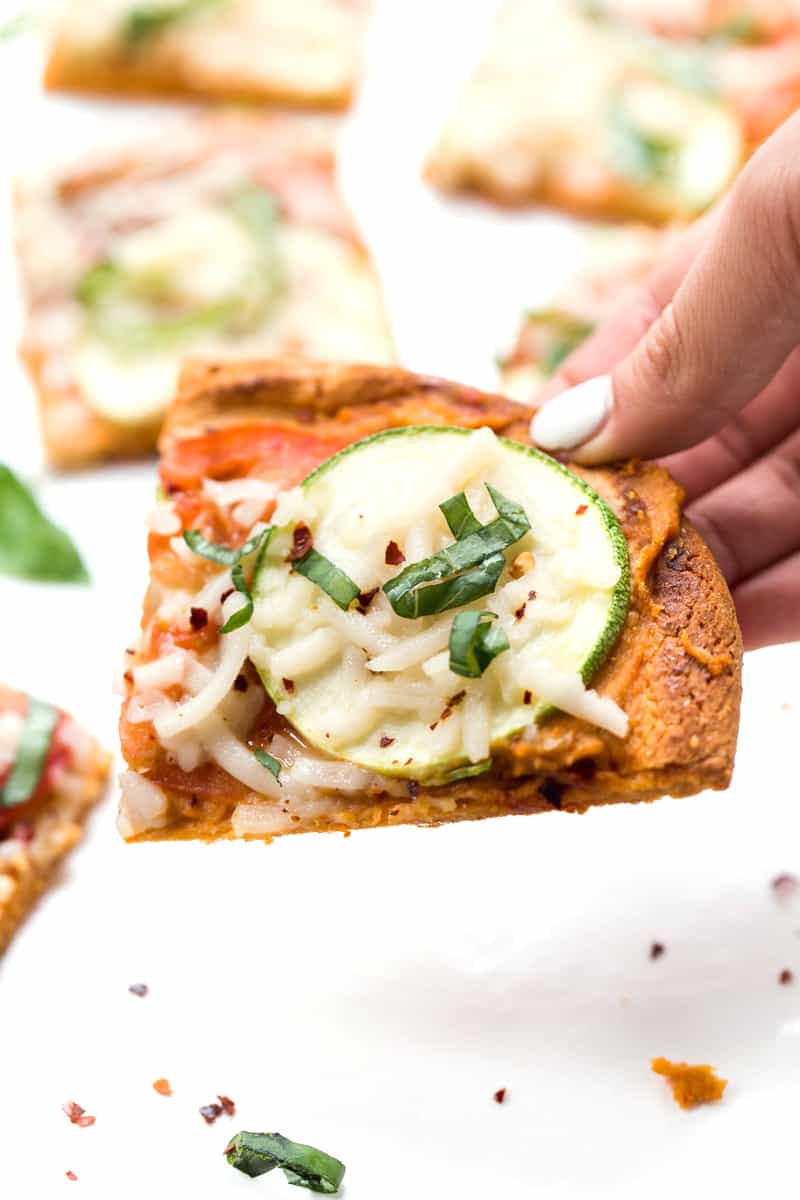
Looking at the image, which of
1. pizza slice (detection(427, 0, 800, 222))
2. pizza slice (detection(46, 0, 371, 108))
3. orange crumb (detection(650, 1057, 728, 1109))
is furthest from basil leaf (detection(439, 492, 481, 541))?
pizza slice (detection(46, 0, 371, 108))

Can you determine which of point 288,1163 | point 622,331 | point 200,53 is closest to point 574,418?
point 622,331

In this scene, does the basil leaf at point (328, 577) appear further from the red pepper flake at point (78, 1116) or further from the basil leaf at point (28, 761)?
the red pepper flake at point (78, 1116)

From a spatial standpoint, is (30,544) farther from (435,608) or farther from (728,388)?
(728,388)

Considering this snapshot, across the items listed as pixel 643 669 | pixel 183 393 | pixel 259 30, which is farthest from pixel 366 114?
pixel 643 669

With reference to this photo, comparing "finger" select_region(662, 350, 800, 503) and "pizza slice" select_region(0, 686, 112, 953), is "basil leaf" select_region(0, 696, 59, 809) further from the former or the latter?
"finger" select_region(662, 350, 800, 503)

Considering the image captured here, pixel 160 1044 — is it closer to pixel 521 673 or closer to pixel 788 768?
pixel 521 673

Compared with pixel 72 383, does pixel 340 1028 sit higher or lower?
lower
